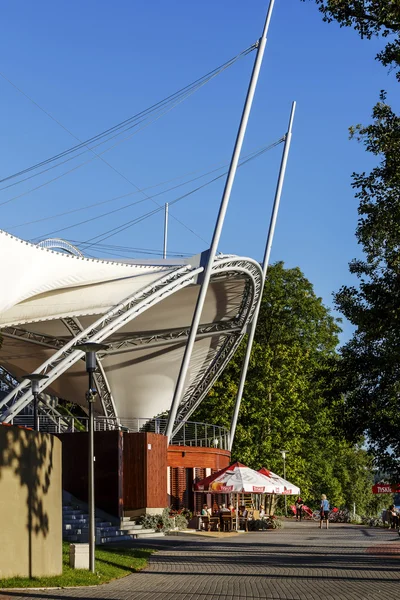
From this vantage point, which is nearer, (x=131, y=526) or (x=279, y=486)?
(x=131, y=526)

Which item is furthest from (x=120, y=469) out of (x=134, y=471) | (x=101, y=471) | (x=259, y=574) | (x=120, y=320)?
(x=259, y=574)

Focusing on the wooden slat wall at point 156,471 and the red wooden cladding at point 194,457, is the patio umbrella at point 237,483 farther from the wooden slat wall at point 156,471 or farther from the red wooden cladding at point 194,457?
the red wooden cladding at point 194,457

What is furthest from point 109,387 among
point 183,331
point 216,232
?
point 216,232

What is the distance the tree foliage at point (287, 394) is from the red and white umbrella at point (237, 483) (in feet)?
42.8

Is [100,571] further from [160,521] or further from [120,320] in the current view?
[120,320]

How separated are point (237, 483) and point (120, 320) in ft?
28.4

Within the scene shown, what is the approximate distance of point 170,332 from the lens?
5128cm

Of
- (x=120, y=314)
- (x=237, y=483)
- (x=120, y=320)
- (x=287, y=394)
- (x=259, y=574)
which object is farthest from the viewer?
(x=287, y=394)

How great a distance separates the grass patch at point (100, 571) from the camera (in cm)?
1508

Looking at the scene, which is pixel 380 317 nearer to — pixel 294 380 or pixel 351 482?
pixel 294 380

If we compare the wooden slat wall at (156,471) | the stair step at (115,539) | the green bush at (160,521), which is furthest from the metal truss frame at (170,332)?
the stair step at (115,539)

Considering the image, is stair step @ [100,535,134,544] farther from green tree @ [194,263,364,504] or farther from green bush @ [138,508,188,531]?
green tree @ [194,263,364,504]

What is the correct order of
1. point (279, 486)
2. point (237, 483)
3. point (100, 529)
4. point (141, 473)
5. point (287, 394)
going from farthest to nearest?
1. point (287, 394)
2. point (279, 486)
3. point (237, 483)
4. point (141, 473)
5. point (100, 529)

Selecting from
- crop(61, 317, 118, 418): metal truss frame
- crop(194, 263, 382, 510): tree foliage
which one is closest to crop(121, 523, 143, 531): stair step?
crop(61, 317, 118, 418): metal truss frame
